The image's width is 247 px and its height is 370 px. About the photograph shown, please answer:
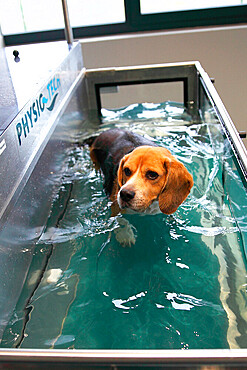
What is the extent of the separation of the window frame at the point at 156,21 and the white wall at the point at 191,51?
14 cm

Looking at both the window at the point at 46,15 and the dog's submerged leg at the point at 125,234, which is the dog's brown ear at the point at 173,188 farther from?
the window at the point at 46,15

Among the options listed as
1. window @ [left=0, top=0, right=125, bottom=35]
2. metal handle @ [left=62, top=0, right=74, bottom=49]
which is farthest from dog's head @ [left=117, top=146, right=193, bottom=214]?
window @ [left=0, top=0, right=125, bottom=35]

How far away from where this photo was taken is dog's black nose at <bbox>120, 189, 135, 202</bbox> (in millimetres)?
1393

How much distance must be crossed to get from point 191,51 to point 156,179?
2.27 m

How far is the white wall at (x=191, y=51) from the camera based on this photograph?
132 inches

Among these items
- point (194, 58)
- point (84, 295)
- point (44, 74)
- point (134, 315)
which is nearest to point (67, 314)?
point (84, 295)

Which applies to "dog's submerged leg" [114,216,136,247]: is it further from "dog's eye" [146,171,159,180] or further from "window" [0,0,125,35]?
"window" [0,0,125,35]

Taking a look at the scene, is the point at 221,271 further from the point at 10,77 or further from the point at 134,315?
the point at 10,77

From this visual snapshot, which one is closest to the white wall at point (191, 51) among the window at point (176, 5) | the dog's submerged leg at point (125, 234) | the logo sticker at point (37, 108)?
the window at point (176, 5)

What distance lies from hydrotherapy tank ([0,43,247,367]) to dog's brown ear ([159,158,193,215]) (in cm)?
18

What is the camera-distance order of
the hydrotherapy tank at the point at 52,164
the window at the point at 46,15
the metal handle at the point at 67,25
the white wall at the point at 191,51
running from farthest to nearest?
the window at the point at 46,15
the white wall at the point at 191,51
the metal handle at the point at 67,25
the hydrotherapy tank at the point at 52,164

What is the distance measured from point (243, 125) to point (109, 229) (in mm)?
2491

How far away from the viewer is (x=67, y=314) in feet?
4.04

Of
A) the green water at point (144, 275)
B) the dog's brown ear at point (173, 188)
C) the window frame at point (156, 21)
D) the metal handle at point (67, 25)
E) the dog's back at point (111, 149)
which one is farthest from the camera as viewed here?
the window frame at point (156, 21)
